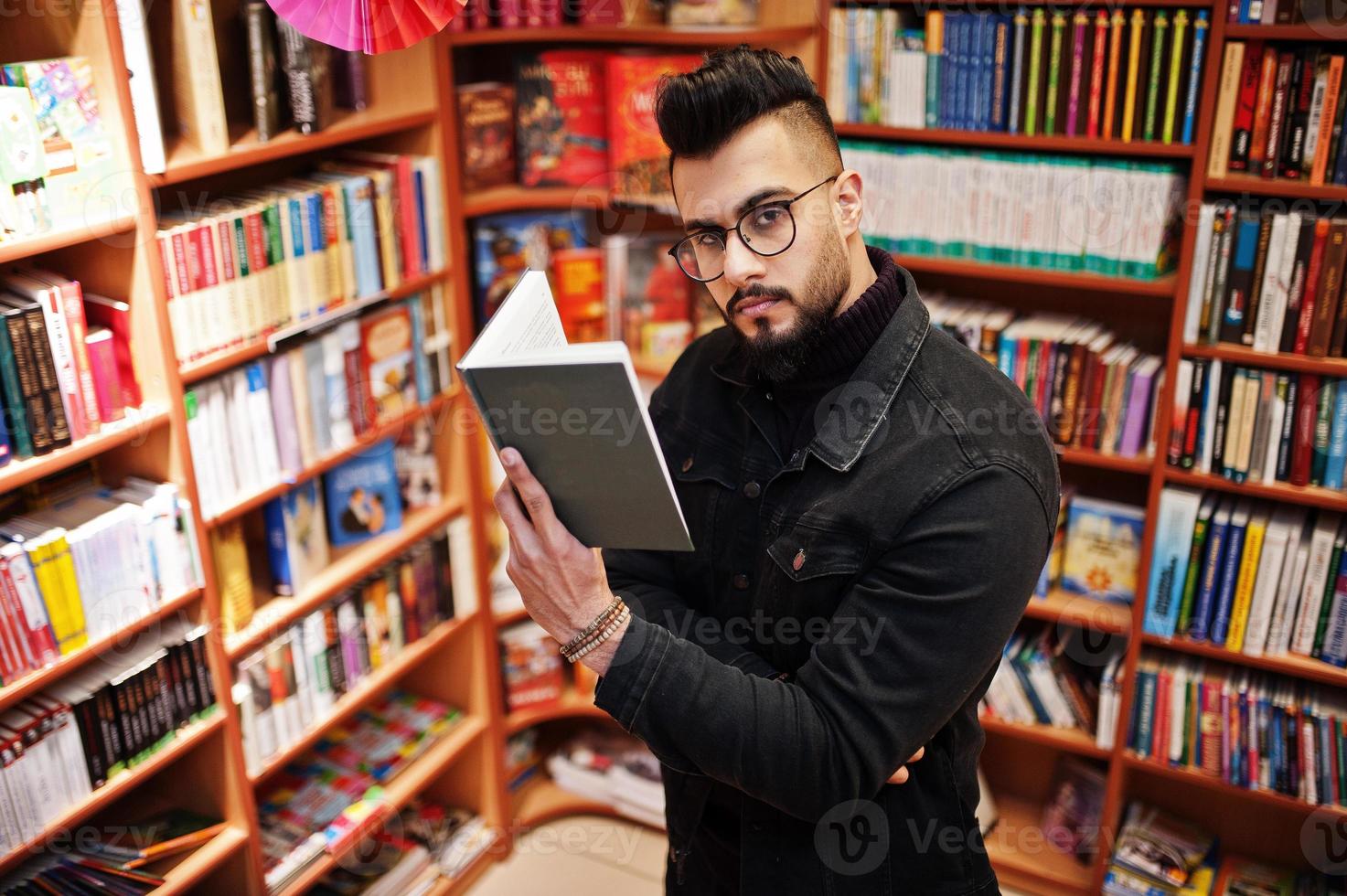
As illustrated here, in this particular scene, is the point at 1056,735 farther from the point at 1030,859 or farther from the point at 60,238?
the point at 60,238

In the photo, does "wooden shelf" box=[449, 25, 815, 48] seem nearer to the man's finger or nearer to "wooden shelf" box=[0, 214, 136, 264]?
"wooden shelf" box=[0, 214, 136, 264]

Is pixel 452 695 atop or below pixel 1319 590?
below

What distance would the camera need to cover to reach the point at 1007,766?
279cm

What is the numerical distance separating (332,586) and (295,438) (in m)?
0.31

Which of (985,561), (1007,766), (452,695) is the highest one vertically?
(985,561)

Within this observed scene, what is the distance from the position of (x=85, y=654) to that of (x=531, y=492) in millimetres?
970

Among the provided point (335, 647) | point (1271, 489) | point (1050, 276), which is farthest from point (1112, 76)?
point (335, 647)

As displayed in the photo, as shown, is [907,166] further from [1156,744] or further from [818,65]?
[1156,744]

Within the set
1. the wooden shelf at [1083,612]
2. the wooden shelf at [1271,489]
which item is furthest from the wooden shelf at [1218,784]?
the wooden shelf at [1271,489]

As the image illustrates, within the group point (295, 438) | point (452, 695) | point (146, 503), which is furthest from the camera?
point (452, 695)

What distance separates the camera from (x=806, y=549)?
1299 millimetres

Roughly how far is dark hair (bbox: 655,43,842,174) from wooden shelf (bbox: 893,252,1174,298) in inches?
34.9

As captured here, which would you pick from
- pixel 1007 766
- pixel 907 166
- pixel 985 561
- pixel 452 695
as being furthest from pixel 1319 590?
pixel 452 695

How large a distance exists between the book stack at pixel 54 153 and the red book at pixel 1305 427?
6.56 ft
